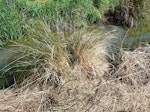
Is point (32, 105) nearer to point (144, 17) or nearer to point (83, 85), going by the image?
point (83, 85)

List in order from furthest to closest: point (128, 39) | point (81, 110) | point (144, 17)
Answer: point (144, 17), point (128, 39), point (81, 110)

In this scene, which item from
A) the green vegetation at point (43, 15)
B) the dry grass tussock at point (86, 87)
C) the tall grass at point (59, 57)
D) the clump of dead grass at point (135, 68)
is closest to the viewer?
the dry grass tussock at point (86, 87)

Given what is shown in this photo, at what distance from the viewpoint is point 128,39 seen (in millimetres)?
7906

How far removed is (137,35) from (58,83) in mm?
3189

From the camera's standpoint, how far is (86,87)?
5.26m

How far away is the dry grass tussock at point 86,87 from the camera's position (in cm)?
480

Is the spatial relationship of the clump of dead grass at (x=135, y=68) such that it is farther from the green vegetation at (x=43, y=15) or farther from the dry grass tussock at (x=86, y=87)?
the green vegetation at (x=43, y=15)

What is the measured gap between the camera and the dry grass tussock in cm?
480

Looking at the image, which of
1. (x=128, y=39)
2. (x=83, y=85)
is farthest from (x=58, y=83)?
(x=128, y=39)

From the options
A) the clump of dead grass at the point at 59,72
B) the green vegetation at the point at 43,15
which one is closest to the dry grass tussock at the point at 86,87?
the clump of dead grass at the point at 59,72

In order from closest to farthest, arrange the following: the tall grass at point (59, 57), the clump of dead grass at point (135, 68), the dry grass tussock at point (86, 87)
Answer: the dry grass tussock at point (86, 87) → the clump of dead grass at point (135, 68) → the tall grass at point (59, 57)

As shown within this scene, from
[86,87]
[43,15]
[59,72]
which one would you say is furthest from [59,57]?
[43,15]

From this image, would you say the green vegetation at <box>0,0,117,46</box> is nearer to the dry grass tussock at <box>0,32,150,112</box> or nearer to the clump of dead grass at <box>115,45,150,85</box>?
the dry grass tussock at <box>0,32,150,112</box>

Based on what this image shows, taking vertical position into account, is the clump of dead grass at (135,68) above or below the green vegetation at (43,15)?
below
